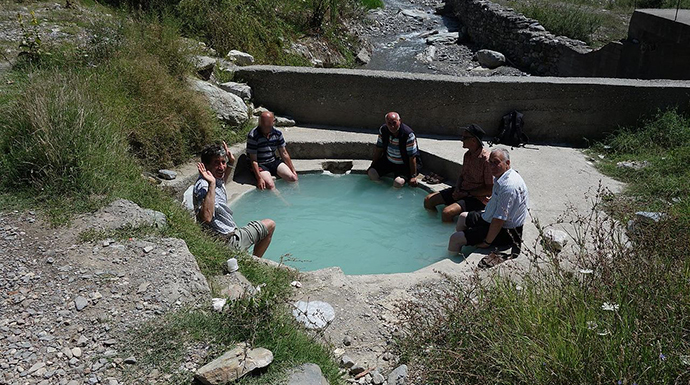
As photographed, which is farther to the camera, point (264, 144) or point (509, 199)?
point (264, 144)

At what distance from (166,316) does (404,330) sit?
163cm

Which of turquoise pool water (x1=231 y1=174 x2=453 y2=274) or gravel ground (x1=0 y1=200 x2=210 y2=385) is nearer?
gravel ground (x1=0 y1=200 x2=210 y2=385)

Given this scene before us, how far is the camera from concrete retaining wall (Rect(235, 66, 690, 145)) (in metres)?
8.22

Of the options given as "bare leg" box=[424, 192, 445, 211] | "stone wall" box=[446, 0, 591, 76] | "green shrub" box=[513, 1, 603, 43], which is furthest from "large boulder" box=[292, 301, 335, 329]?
"green shrub" box=[513, 1, 603, 43]

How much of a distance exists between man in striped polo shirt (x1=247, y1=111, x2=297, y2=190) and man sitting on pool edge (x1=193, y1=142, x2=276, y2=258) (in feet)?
5.92

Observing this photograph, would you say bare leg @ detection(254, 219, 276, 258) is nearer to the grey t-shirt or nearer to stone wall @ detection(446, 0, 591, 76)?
the grey t-shirt

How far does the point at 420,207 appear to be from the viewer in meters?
7.31

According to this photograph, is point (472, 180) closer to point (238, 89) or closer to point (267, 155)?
point (267, 155)

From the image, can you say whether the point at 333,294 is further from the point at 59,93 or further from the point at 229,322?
the point at 59,93

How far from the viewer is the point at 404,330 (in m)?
4.12

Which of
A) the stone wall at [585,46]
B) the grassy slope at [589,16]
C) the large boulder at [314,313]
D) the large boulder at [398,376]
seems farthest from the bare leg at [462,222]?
the grassy slope at [589,16]

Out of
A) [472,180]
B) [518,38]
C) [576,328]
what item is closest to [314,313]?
[576,328]

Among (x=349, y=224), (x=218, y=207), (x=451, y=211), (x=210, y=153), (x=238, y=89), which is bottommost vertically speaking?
(x=349, y=224)

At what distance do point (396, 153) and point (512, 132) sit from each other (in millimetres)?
1882
